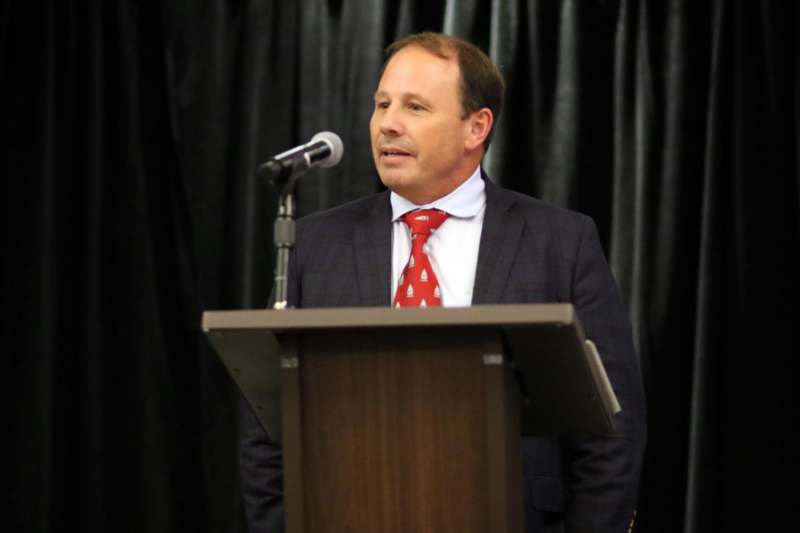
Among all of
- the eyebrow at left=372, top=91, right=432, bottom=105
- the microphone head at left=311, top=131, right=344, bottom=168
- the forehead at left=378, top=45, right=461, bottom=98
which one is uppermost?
the forehead at left=378, top=45, right=461, bottom=98

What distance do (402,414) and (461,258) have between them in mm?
753

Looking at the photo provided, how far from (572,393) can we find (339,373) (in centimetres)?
42

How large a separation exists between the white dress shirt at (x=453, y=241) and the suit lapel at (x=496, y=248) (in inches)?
1.6

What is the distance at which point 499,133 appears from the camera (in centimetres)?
395

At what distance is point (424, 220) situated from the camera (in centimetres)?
268

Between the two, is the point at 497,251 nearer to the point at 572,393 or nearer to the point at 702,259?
the point at 572,393

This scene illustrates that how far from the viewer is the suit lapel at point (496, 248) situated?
8.29 feet

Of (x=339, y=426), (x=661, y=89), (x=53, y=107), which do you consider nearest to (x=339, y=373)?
(x=339, y=426)

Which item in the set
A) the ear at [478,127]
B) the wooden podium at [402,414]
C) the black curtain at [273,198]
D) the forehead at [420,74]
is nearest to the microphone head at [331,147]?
the wooden podium at [402,414]

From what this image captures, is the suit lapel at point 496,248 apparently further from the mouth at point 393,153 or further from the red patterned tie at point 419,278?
the mouth at point 393,153

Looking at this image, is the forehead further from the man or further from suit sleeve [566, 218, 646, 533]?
suit sleeve [566, 218, 646, 533]

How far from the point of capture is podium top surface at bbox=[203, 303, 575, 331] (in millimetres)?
1769

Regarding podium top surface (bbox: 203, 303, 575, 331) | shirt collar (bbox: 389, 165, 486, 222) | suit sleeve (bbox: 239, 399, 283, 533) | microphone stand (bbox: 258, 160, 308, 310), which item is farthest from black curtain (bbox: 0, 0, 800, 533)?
podium top surface (bbox: 203, 303, 575, 331)

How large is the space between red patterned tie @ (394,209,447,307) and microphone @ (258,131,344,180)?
0.44 meters
